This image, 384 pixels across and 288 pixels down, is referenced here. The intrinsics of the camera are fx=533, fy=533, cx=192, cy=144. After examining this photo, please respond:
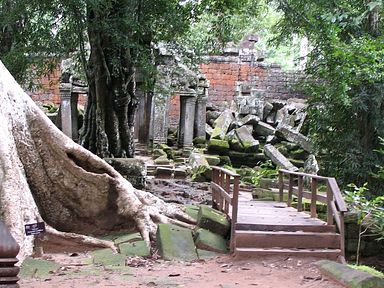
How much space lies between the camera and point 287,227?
22.1ft

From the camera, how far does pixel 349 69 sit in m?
9.06

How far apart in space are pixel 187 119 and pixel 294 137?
11.9ft

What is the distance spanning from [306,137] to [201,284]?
10.5 meters

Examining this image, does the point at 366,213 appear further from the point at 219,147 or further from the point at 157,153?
the point at 157,153

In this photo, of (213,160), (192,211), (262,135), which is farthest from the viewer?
(262,135)

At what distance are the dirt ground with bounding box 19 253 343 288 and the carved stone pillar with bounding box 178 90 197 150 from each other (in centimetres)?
1074

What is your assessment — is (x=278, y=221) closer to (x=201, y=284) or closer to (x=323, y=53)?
(x=201, y=284)

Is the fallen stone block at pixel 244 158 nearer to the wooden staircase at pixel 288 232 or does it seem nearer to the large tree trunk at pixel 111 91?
the large tree trunk at pixel 111 91

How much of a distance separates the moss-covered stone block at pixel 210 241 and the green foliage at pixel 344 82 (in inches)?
157

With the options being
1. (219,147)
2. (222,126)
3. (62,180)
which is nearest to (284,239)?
(62,180)

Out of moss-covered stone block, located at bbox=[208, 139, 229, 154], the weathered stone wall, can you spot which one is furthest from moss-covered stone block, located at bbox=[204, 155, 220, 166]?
the weathered stone wall

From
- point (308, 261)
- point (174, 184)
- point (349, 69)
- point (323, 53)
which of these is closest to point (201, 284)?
point (308, 261)

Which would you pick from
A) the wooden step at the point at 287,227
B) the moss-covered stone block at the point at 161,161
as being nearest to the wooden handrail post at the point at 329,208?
the wooden step at the point at 287,227

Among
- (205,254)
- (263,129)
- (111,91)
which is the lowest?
(205,254)
